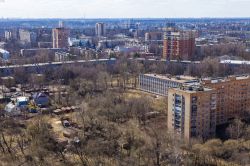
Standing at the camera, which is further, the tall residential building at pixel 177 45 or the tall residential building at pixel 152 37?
the tall residential building at pixel 152 37

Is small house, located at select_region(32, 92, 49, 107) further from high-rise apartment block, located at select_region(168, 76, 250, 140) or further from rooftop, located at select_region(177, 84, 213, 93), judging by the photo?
rooftop, located at select_region(177, 84, 213, 93)

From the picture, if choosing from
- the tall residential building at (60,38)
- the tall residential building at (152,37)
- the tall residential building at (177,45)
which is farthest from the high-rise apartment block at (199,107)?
the tall residential building at (152,37)

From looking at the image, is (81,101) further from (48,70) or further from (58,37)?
(58,37)

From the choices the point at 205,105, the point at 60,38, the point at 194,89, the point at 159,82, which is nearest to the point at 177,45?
the point at 159,82

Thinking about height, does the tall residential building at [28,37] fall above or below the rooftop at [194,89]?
above

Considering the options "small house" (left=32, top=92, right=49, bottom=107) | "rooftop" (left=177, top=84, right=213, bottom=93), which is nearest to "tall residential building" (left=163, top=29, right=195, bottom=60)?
"small house" (left=32, top=92, right=49, bottom=107)

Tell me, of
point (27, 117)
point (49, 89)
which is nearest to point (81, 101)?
point (27, 117)

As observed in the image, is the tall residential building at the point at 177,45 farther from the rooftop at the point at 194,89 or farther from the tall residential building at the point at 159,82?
the rooftop at the point at 194,89
